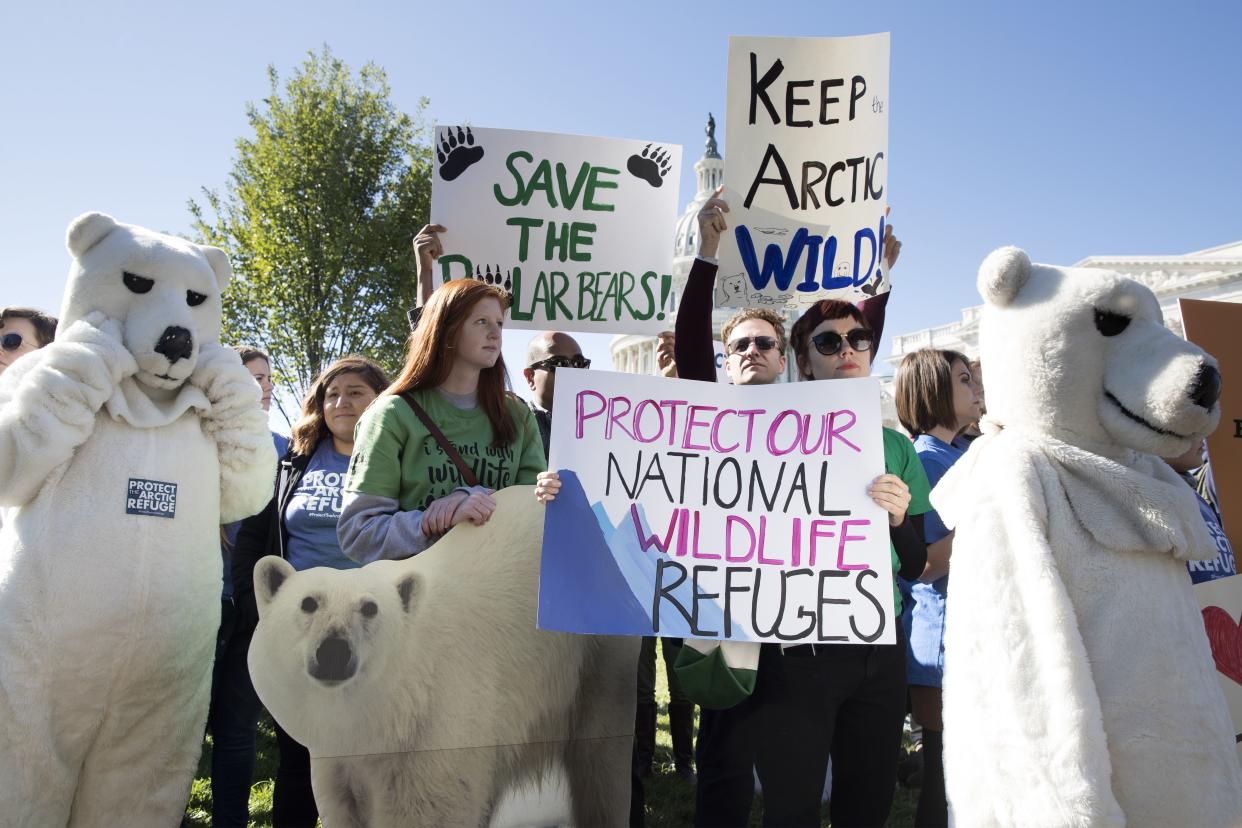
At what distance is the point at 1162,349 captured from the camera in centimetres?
204

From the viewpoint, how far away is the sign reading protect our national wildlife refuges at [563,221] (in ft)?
12.8

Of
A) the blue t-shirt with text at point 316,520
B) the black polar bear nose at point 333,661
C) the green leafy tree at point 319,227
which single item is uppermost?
the green leafy tree at point 319,227

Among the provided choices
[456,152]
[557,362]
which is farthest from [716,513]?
[456,152]

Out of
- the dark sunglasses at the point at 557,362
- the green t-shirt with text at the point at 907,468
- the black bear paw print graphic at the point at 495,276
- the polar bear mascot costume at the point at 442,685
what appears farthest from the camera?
the dark sunglasses at the point at 557,362

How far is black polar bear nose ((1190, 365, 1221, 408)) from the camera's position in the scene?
6.41 feet

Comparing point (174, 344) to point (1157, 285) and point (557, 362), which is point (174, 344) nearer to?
point (557, 362)

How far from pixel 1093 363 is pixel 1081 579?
52 centimetres

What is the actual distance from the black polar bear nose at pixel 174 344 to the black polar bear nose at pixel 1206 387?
106 inches

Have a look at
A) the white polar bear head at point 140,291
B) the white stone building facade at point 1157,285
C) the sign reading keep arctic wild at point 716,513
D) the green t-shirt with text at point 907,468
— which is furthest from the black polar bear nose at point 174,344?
the white stone building facade at point 1157,285

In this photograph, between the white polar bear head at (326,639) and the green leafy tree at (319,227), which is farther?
the green leafy tree at (319,227)

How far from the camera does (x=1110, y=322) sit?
83.1 inches

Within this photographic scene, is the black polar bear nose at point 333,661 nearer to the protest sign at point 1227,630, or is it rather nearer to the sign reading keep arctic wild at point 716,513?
the sign reading keep arctic wild at point 716,513

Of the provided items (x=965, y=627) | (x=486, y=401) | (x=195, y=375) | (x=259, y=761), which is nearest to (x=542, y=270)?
(x=486, y=401)

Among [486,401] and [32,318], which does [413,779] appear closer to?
[486,401]
